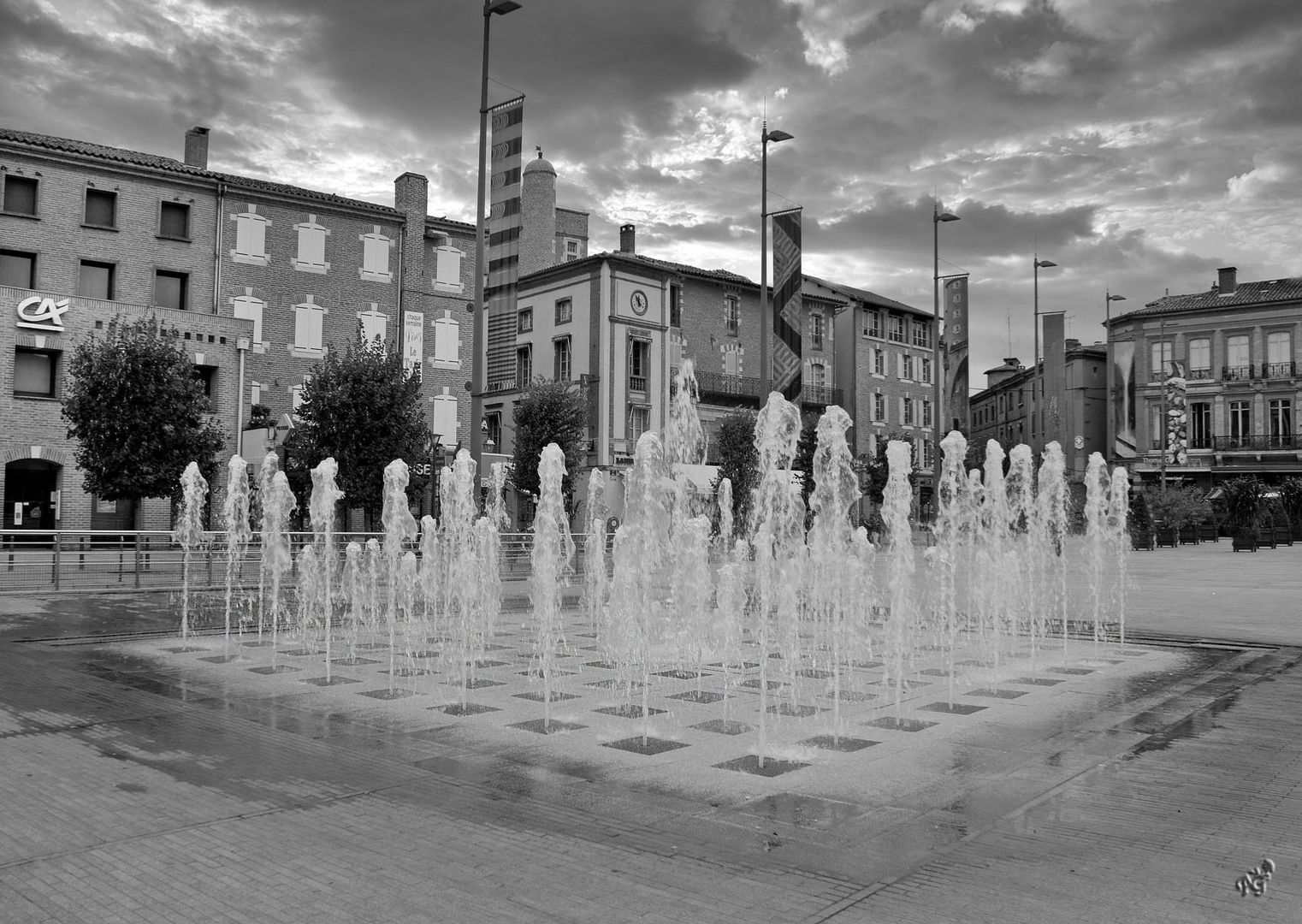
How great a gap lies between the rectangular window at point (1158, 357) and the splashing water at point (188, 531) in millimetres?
54639

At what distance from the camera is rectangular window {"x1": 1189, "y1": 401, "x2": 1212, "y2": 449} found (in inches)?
2357

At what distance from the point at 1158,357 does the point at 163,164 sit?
5535 centimetres

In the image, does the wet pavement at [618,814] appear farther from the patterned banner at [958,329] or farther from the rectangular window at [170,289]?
the rectangular window at [170,289]

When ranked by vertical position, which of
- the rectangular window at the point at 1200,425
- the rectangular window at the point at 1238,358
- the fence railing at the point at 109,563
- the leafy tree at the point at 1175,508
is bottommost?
the fence railing at the point at 109,563

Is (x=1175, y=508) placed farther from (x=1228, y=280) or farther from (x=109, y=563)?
(x=109, y=563)

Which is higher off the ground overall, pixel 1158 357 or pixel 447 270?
pixel 1158 357

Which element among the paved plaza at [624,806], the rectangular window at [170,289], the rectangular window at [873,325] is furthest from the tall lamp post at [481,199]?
the rectangular window at [873,325]

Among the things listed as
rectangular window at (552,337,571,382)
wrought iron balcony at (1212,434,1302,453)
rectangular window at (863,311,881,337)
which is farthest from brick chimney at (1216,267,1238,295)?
rectangular window at (552,337,571,382)

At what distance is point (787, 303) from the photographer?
19672 millimetres

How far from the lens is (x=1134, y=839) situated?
16.0ft

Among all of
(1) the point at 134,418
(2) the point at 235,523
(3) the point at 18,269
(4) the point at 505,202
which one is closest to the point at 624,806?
(4) the point at 505,202

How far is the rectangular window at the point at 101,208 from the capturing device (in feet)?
108

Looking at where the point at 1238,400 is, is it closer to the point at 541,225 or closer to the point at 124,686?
the point at 541,225

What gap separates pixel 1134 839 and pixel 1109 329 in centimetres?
6578
